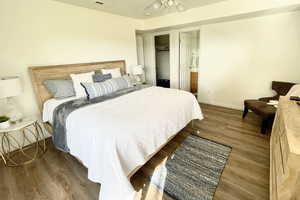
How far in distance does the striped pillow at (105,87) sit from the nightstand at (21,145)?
0.88 metres

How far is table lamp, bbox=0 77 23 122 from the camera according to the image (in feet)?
6.41

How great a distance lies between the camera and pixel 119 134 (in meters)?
1.37

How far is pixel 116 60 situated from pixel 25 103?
213cm

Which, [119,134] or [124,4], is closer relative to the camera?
[119,134]

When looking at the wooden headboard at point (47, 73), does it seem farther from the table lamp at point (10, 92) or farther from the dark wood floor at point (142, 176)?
the dark wood floor at point (142, 176)

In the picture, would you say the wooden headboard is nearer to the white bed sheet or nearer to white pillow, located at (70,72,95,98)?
white pillow, located at (70,72,95,98)

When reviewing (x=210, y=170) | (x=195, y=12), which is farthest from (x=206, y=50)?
(x=210, y=170)

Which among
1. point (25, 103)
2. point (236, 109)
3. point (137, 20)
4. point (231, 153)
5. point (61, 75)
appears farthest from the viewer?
point (137, 20)

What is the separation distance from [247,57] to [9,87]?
4.42 metres

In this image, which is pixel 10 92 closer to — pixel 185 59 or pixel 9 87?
pixel 9 87

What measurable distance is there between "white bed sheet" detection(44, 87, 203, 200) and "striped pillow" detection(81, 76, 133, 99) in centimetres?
41

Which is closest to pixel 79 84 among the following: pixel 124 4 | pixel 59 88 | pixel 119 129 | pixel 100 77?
pixel 59 88

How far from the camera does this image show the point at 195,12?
329cm

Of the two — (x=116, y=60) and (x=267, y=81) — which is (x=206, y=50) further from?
(x=116, y=60)
